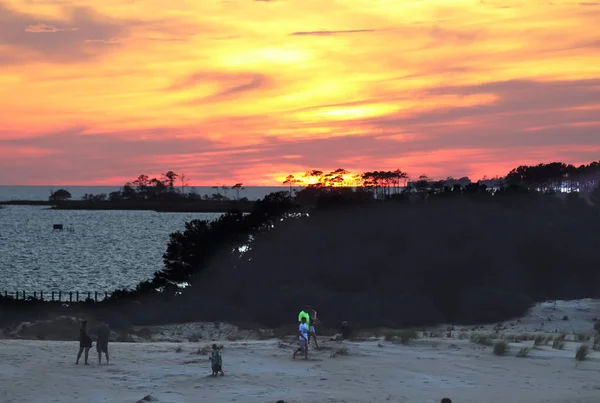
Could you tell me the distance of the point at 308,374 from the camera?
2341cm

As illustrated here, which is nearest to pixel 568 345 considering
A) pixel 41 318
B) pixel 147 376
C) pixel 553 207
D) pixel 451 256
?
pixel 147 376

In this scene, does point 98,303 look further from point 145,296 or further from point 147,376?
point 147,376

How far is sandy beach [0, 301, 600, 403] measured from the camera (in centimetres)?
2095

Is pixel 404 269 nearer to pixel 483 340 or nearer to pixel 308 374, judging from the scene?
pixel 483 340

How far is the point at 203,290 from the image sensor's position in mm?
51969

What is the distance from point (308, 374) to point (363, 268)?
29.1 meters

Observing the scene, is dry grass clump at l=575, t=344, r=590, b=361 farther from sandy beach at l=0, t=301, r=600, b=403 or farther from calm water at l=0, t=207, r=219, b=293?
calm water at l=0, t=207, r=219, b=293

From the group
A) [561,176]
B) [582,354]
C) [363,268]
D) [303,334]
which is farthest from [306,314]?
[561,176]

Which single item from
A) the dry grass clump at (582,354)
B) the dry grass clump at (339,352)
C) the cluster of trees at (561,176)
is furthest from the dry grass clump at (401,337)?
the cluster of trees at (561,176)

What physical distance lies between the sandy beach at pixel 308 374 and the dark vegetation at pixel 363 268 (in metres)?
16.1

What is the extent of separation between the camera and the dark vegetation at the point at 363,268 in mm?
47438

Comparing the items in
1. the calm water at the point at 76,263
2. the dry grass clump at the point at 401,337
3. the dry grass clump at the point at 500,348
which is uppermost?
the dry grass clump at the point at 500,348

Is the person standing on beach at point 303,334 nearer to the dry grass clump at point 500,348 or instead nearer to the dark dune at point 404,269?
the dry grass clump at point 500,348

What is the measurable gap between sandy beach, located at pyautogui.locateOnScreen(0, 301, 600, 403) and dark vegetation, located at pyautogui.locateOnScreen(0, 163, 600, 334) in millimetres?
16122
